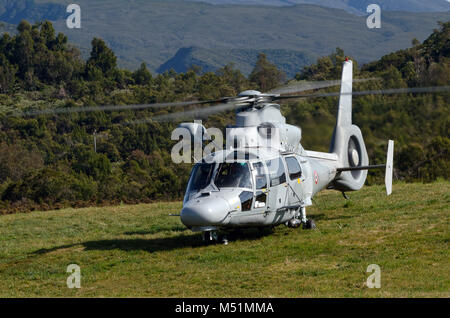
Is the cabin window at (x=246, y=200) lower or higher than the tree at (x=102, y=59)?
lower

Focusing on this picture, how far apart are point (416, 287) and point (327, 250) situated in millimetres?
3635

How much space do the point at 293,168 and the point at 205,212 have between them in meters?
3.50

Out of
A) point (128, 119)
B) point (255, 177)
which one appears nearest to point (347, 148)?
point (255, 177)

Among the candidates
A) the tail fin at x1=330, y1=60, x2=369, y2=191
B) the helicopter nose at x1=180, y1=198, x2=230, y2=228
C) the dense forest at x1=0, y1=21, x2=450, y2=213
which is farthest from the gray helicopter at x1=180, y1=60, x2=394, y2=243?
the dense forest at x1=0, y1=21, x2=450, y2=213

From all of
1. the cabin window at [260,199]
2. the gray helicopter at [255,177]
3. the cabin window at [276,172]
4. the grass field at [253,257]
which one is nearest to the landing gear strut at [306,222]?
the gray helicopter at [255,177]

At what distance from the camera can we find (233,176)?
16.2m

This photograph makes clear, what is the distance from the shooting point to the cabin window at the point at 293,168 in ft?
57.5

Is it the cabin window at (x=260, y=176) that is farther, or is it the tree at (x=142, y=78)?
the tree at (x=142, y=78)

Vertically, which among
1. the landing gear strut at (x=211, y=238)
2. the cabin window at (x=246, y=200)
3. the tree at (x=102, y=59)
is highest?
the tree at (x=102, y=59)

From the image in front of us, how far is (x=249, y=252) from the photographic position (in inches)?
602

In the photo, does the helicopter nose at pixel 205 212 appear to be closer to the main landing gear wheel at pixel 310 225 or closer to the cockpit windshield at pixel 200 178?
the cockpit windshield at pixel 200 178

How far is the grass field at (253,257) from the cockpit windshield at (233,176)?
57.0 inches
